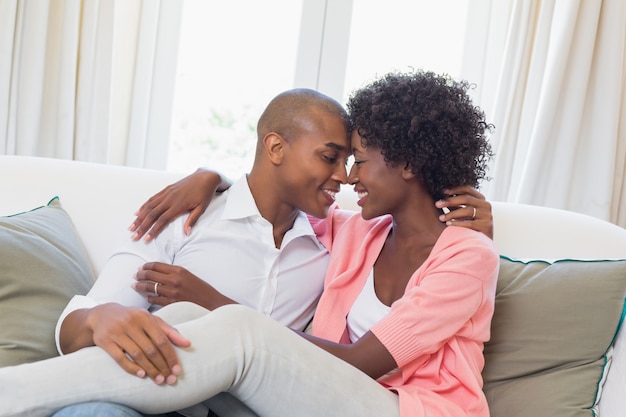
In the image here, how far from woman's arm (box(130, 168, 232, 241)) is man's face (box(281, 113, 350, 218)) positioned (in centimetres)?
19

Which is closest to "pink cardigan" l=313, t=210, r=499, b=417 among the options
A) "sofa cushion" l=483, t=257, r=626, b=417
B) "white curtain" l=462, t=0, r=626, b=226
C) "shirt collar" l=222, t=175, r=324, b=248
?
"sofa cushion" l=483, t=257, r=626, b=417

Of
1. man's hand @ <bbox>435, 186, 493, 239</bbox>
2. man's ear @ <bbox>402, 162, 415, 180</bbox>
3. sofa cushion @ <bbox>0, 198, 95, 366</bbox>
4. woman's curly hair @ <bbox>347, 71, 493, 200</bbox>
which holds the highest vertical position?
woman's curly hair @ <bbox>347, 71, 493, 200</bbox>

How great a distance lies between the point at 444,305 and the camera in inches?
60.9

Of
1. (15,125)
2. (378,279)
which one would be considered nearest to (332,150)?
(378,279)

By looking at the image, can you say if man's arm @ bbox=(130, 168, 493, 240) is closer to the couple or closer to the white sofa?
the couple

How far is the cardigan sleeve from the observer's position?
154 centimetres

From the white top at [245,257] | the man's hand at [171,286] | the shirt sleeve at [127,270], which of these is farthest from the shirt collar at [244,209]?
the man's hand at [171,286]

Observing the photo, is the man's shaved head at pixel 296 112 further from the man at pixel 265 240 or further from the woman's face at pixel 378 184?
the woman's face at pixel 378 184

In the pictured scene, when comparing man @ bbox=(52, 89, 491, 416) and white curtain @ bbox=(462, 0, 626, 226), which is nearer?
man @ bbox=(52, 89, 491, 416)

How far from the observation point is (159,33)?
10.7 feet

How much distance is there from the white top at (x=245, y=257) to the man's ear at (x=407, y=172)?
0.29 meters

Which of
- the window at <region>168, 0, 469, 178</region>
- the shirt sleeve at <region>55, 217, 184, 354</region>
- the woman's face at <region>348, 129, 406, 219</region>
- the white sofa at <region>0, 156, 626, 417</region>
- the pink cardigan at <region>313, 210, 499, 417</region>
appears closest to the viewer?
the pink cardigan at <region>313, 210, 499, 417</region>

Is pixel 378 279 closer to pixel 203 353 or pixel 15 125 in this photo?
pixel 203 353

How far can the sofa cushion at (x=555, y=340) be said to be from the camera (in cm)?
168
